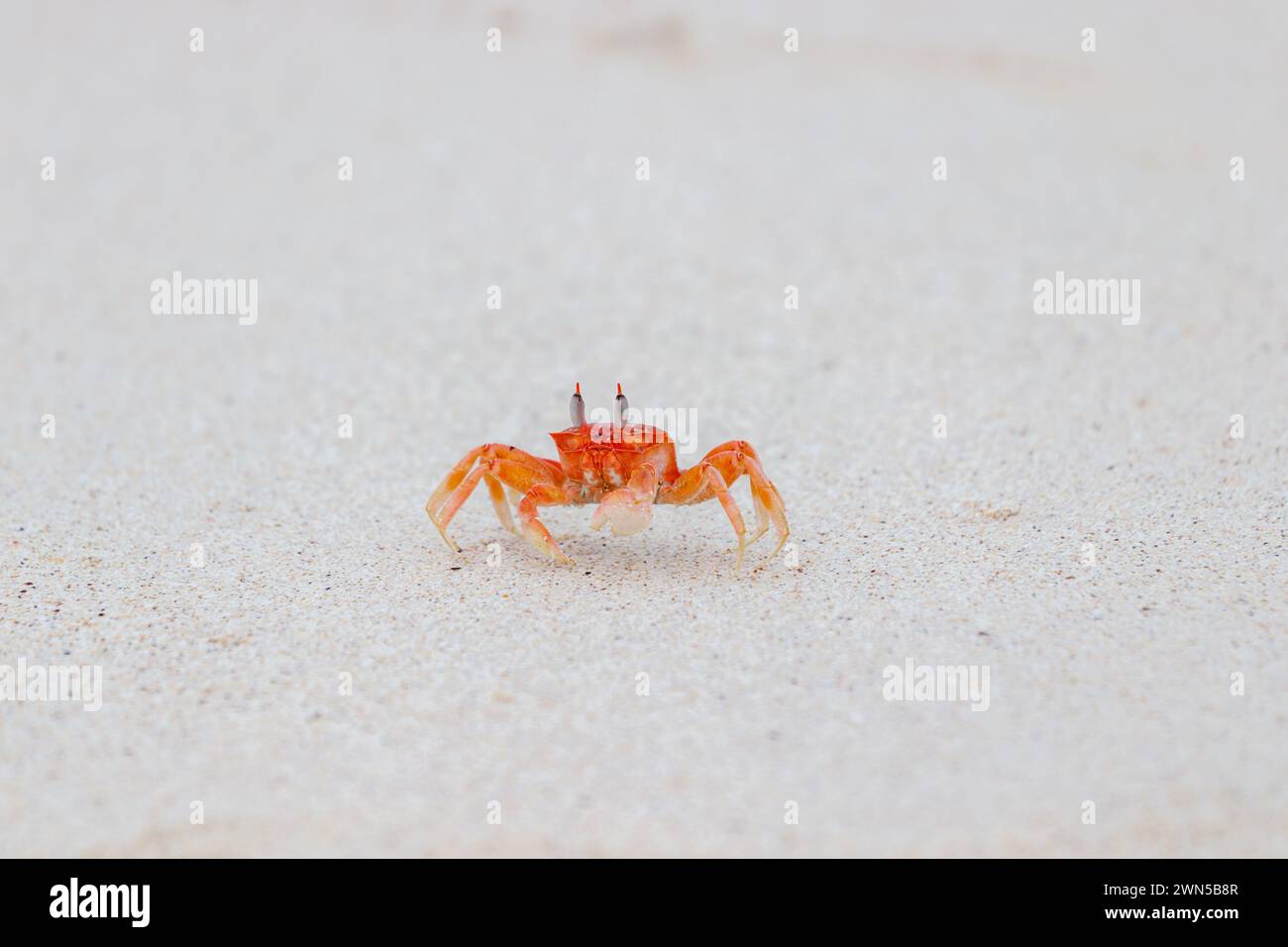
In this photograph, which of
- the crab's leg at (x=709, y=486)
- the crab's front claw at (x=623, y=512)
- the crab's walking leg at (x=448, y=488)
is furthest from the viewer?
the crab's walking leg at (x=448, y=488)

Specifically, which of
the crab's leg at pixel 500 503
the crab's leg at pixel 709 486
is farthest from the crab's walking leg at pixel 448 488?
the crab's leg at pixel 709 486

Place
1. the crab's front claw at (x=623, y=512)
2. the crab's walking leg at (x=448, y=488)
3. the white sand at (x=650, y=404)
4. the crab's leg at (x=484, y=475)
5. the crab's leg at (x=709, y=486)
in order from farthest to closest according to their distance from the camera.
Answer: the crab's walking leg at (x=448, y=488)
the crab's leg at (x=484, y=475)
the crab's leg at (x=709, y=486)
the crab's front claw at (x=623, y=512)
the white sand at (x=650, y=404)

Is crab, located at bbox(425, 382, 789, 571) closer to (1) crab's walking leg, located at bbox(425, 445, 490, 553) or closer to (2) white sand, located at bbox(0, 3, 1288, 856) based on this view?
(1) crab's walking leg, located at bbox(425, 445, 490, 553)

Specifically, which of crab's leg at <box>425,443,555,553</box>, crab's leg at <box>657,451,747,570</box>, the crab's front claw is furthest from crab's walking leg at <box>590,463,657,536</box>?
crab's leg at <box>425,443,555,553</box>

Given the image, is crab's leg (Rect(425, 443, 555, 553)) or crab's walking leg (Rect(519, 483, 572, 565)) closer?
crab's walking leg (Rect(519, 483, 572, 565))

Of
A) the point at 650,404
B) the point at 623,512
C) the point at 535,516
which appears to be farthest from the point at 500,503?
the point at 650,404

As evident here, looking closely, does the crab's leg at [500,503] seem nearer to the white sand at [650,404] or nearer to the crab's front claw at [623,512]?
A: the white sand at [650,404]

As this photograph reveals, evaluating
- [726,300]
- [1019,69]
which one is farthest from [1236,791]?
[1019,69]

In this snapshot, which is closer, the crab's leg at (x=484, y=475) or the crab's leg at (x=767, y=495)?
the crab's leg at (x=767, y=495)
